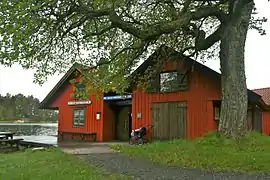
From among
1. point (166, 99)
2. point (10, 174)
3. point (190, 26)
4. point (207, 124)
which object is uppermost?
point (190, 26)

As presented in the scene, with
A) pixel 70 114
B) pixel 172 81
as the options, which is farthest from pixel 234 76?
pixel 70 114

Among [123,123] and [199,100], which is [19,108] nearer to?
[123,123]

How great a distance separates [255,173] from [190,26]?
7.53 m

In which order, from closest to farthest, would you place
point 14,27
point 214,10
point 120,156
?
point 14,27 < point 120,156 < point 214,10

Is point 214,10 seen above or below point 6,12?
above

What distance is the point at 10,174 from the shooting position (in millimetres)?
9047

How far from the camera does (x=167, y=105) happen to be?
19.3 m

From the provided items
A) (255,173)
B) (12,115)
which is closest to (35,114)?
(12,115)

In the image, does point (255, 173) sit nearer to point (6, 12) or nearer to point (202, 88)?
point (6, 12)

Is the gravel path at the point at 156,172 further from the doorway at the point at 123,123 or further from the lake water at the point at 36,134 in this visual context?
the doorway at the point at 123,123

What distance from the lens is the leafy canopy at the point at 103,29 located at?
1034 cm

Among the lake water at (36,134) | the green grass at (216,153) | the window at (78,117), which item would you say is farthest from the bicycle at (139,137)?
the window at (78,117)

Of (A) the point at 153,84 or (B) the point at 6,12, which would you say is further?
(A) the point at 153,84

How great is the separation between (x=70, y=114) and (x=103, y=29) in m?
12.4
